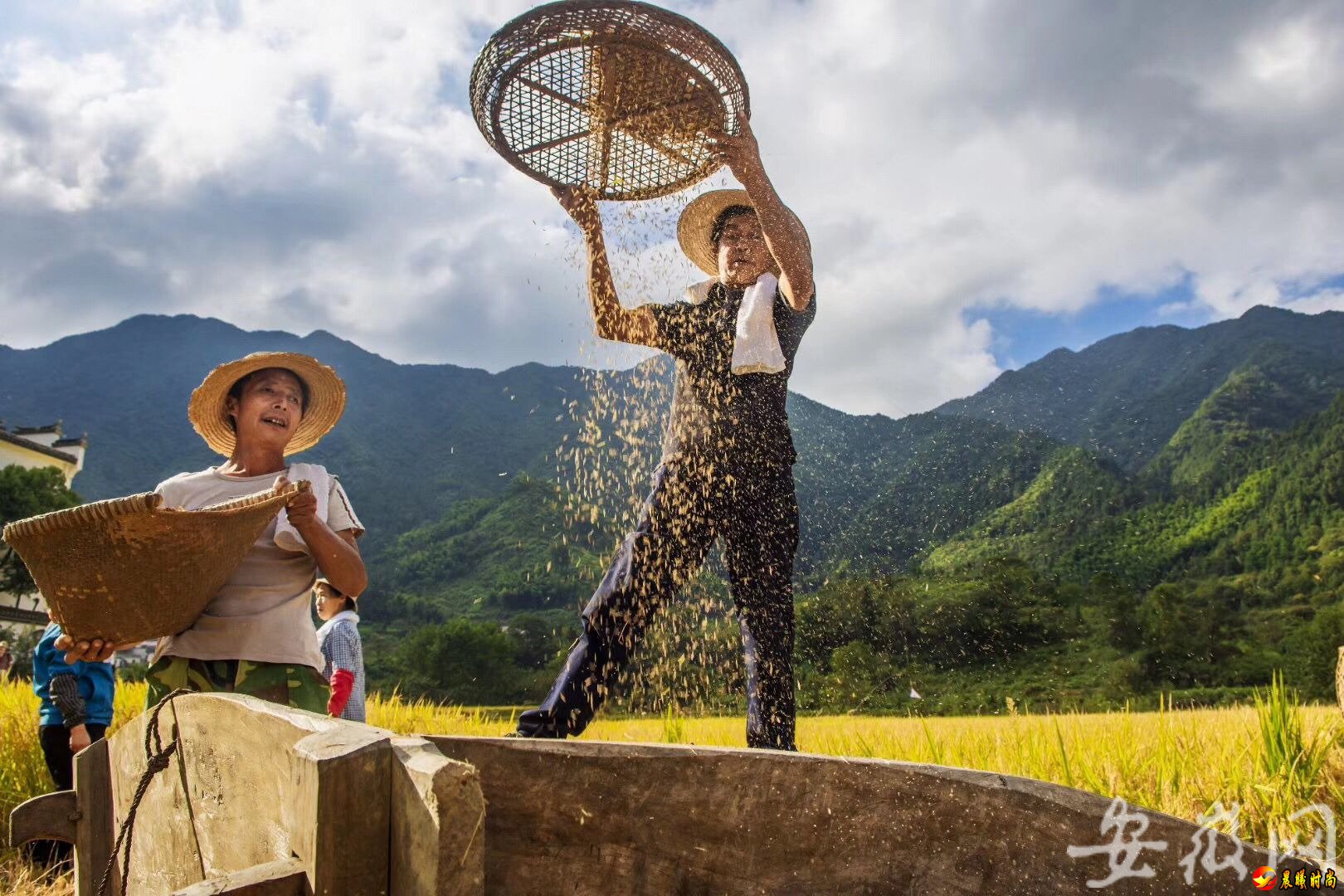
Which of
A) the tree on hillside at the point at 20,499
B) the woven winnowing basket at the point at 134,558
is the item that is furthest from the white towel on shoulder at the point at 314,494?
the tree on hillside at the point at 20,499

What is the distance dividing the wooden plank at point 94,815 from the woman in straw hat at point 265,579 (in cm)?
21

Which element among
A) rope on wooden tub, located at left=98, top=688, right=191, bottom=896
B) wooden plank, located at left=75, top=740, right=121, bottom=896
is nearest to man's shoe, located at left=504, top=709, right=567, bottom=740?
wooden plank, located at left=75, top=740, right=121, bottom=896

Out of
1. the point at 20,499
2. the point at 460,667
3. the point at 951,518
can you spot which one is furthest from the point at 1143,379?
the point at 20,499

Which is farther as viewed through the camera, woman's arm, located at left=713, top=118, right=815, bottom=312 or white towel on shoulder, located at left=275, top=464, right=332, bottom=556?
woman's arm, located at left=713, top=118, right=815, bottom=312

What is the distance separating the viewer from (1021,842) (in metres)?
1.32

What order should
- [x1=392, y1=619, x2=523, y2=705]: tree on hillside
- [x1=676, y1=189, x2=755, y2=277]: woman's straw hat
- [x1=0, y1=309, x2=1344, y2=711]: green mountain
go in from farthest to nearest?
[x1=392, y1=619, x2=523, y2=705]: tree on hillside, [x1=0, y1=309, x2=1344, y2=711]: green mountain, [x1=676, y1=189, x2=755, y2=277]: woman's straw hat

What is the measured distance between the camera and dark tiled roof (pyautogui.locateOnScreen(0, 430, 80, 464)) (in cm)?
2453

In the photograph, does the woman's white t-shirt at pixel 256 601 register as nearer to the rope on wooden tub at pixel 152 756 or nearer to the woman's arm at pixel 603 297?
the rope on wooden tub at pixel 152 756

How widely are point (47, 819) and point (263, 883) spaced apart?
132cm

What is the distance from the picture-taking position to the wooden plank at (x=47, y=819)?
1.73 meters

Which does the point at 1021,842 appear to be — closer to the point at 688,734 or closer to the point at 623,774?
the point at 623,774

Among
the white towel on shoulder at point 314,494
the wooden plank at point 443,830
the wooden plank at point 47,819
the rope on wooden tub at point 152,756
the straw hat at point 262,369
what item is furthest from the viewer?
the straw hat at point 262,369

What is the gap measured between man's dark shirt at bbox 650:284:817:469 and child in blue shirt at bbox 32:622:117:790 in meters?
2.10

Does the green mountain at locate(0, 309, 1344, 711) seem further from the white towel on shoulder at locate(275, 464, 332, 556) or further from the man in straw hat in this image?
the white towel on shoulder at locate(275, 464, 332, 556)
